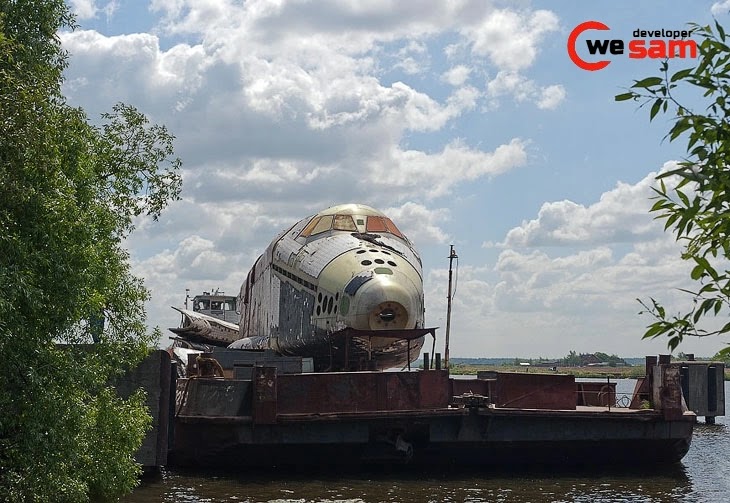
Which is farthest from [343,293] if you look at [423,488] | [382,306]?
[423,488]

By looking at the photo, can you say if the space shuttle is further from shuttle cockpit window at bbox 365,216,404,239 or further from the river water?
the river water

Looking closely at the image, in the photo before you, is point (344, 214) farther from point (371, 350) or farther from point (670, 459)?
point (670, 459)

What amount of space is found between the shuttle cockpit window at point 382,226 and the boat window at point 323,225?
106 centimetres

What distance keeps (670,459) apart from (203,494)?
10957 mm

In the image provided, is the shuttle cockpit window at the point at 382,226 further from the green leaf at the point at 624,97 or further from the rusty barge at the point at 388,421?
the green leaf at the point at 624,97

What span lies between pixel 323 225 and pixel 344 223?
0.62 m

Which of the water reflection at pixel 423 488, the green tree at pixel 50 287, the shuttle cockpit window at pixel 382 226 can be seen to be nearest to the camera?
the green tree at pixel 50 287

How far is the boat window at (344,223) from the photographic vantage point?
956 inches

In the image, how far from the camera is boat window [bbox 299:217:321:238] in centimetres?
2483

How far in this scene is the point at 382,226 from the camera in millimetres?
24797

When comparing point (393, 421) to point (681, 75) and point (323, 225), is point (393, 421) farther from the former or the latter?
point (681, 75)

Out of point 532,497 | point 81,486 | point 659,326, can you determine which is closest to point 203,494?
point 81,486

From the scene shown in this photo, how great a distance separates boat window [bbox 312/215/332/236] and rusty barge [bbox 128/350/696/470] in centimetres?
517

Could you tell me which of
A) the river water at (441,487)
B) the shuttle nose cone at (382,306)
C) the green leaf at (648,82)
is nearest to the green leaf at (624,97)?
the green leaf at (648,82)
